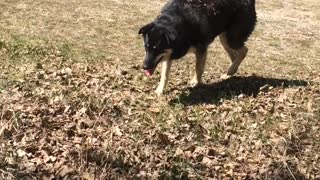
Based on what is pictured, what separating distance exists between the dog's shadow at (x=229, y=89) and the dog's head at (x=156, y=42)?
56 centimetres

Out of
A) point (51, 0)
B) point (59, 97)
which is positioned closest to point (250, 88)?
point (59, 97)

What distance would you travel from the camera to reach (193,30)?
728 cm

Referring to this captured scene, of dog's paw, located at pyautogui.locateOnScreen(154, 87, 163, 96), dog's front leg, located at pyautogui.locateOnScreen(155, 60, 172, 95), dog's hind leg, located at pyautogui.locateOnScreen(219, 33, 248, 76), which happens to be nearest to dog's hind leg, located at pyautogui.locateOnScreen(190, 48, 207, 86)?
dog's front leg, located at pyautogui.locateOnScreen(155, 60, 172, 95)

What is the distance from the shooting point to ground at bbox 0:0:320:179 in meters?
5.58

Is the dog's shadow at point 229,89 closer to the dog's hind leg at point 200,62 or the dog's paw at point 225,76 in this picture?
the dog's paw at point 225,76

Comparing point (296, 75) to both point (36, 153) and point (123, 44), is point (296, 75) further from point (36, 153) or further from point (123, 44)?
point (36, 153)

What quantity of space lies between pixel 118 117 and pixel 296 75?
3588 millimetres

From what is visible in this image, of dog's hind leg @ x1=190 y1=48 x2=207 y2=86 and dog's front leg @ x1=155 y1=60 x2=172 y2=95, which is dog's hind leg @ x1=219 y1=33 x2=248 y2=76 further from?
dog's front leg @ x1=155 y1=60 x2=172 y2=95

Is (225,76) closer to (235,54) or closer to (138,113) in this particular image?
(235,54)

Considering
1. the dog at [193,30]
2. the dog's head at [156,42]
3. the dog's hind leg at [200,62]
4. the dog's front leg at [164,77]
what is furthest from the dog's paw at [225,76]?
the dog's head at [156,42]

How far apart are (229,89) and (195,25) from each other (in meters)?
1.04

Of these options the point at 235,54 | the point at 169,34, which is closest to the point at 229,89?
the point at 235,54

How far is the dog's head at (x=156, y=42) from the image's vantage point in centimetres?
691

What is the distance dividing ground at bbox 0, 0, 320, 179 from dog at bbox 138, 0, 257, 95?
1.52 feet
